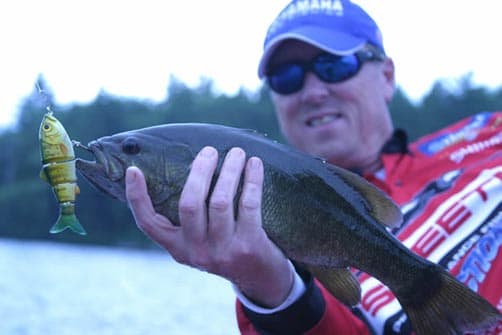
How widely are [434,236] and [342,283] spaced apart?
1.05 metres

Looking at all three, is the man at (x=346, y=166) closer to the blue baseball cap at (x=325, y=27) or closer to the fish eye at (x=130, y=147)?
the blue baseball cap at (x=325, y=27)

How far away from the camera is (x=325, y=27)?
4.34 metres

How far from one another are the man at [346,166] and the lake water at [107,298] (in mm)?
11007

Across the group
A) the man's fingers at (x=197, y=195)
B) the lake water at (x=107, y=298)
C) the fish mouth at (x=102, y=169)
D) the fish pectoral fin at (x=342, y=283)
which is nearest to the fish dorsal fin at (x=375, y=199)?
the fish pectoral fin at (x=342, y=283)

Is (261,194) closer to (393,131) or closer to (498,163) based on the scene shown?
(498,163)

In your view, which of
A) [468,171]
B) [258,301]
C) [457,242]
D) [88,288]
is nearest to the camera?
[258,301]

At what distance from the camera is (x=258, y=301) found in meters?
2.90

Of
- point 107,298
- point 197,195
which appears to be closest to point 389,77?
point 197,195

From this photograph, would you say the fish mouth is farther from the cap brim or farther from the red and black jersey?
the cap brim

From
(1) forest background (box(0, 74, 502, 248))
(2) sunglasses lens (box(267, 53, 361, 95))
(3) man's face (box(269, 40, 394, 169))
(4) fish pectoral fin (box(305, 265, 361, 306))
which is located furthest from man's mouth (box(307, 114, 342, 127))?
(1) forest background (box(0, 74, 502, 248))

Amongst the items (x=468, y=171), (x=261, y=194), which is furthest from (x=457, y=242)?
(x=261, y=194)

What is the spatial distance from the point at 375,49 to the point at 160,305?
1586 cm

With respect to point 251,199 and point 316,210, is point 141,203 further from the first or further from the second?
point 316,210

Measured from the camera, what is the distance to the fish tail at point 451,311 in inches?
107
